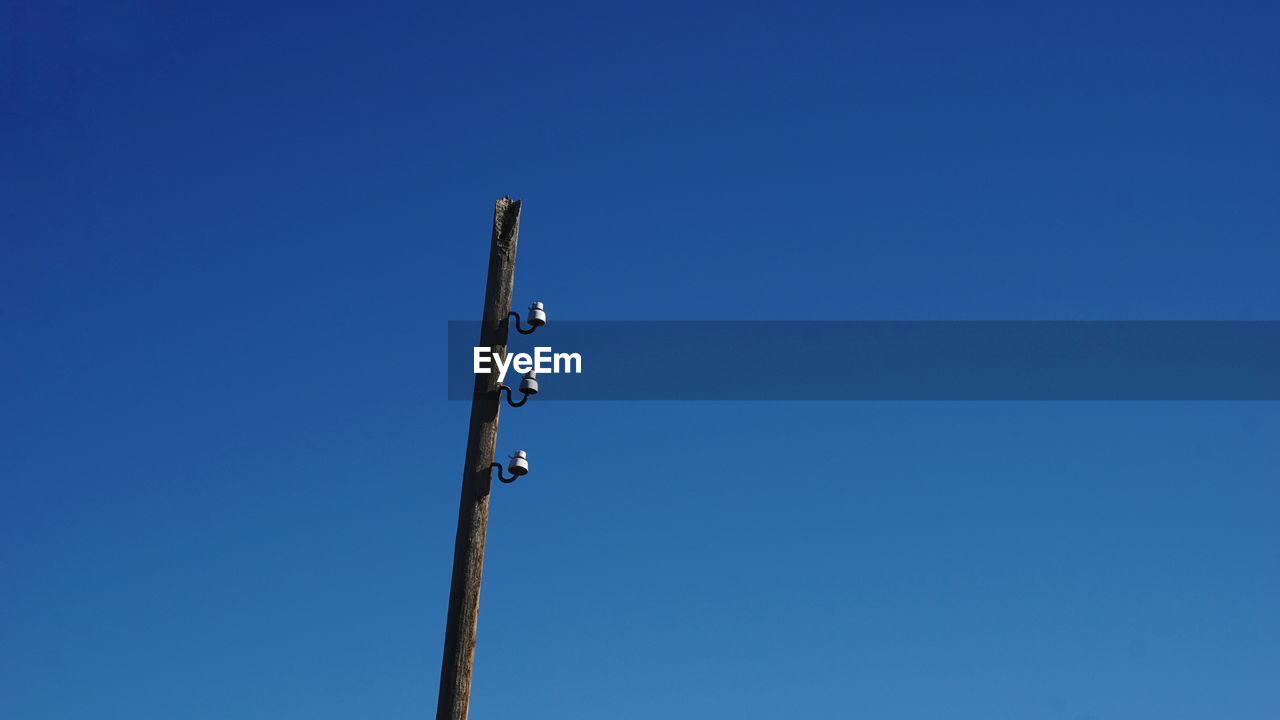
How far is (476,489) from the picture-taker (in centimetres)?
1020

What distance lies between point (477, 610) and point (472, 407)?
177cm

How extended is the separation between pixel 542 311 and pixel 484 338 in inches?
21.3

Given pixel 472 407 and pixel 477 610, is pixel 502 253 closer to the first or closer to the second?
pixel 472 407

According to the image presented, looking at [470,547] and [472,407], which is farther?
[472,407]

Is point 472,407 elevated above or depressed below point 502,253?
below

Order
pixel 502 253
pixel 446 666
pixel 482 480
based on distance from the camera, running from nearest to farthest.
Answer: pixel 446 666
pixel 482 480
pixel 502 253

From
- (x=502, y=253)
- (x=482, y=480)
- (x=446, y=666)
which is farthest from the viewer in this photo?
(x=502, y=253)

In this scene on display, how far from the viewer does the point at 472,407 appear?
34.8ft

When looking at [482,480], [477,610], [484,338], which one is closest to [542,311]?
[484,338]

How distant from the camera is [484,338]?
35.1ft

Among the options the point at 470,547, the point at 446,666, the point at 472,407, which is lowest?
the point at 446,666

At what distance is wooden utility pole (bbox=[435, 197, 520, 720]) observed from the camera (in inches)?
374

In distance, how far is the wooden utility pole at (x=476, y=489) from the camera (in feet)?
31.1

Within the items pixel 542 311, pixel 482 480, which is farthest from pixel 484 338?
pixel 482 480
